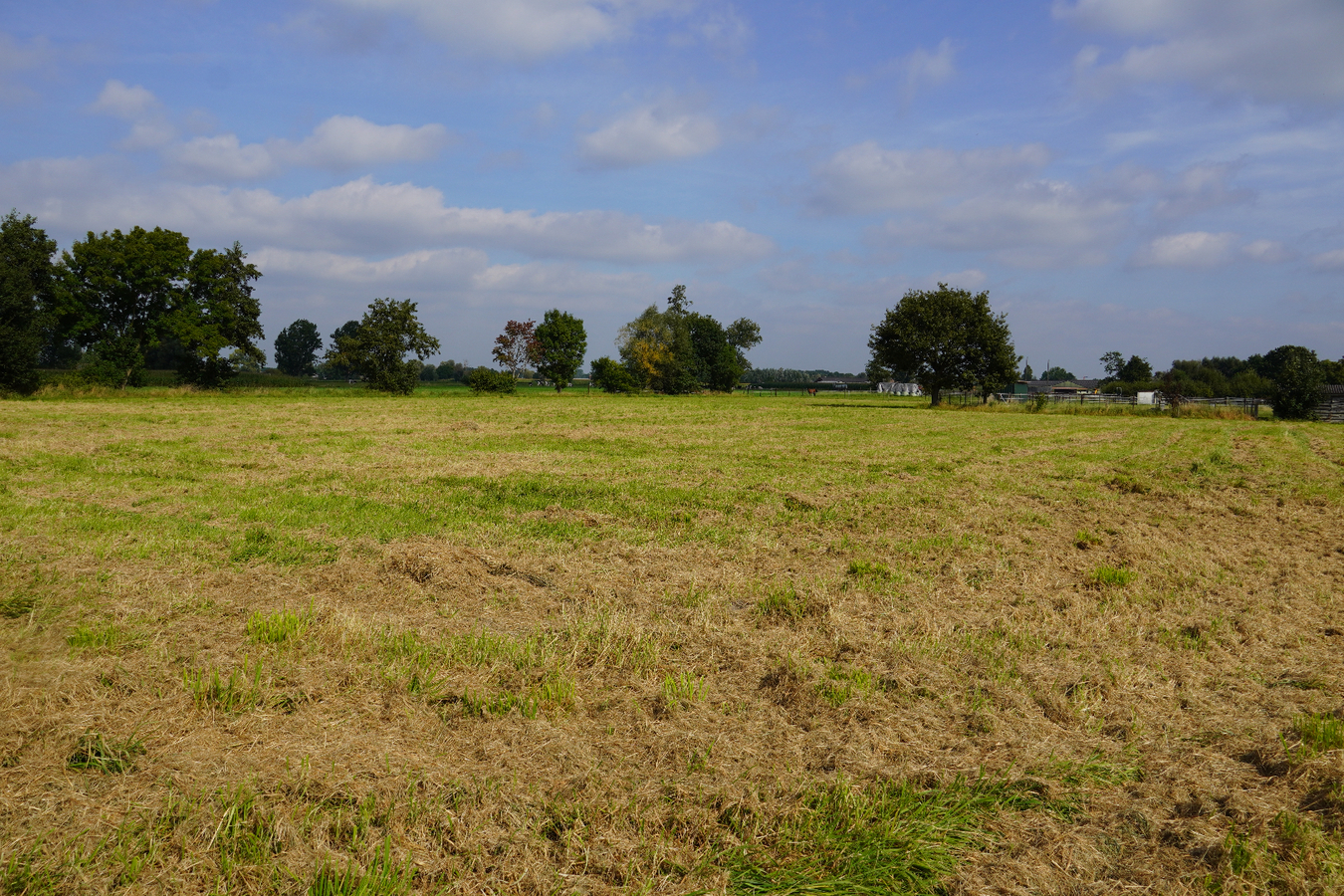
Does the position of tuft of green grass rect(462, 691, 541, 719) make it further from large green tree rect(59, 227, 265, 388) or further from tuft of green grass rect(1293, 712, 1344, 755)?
large green tree rect(59, 227, 265, 388)

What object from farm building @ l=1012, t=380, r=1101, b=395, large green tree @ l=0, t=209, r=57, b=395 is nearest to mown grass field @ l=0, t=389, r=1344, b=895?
large green tree @ l=0, t=209, r=57, b=395

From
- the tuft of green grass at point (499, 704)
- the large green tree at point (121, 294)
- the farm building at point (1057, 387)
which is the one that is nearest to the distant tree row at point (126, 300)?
the large green tree at point (121, 294)

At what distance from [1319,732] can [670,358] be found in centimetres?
9768

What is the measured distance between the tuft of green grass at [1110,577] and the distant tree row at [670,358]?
265 ft

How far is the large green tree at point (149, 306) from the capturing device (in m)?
53.1

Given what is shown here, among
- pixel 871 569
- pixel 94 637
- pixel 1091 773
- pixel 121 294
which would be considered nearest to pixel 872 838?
pixel 1091 773

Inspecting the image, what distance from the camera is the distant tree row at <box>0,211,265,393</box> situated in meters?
52.6

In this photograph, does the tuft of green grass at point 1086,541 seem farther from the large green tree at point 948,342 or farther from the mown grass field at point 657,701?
the large green tree at point 948,342

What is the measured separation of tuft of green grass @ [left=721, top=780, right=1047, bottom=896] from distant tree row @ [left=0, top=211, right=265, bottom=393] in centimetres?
6162

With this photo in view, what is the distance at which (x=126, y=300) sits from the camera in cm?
5559

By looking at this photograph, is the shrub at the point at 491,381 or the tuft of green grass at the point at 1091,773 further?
the shrub at the point at 491,381

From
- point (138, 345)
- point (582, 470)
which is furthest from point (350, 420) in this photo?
point (138, 345)

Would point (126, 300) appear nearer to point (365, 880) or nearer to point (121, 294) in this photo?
point (121, 294)

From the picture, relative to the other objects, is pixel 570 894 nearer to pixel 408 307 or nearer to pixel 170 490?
pixel 170 490
